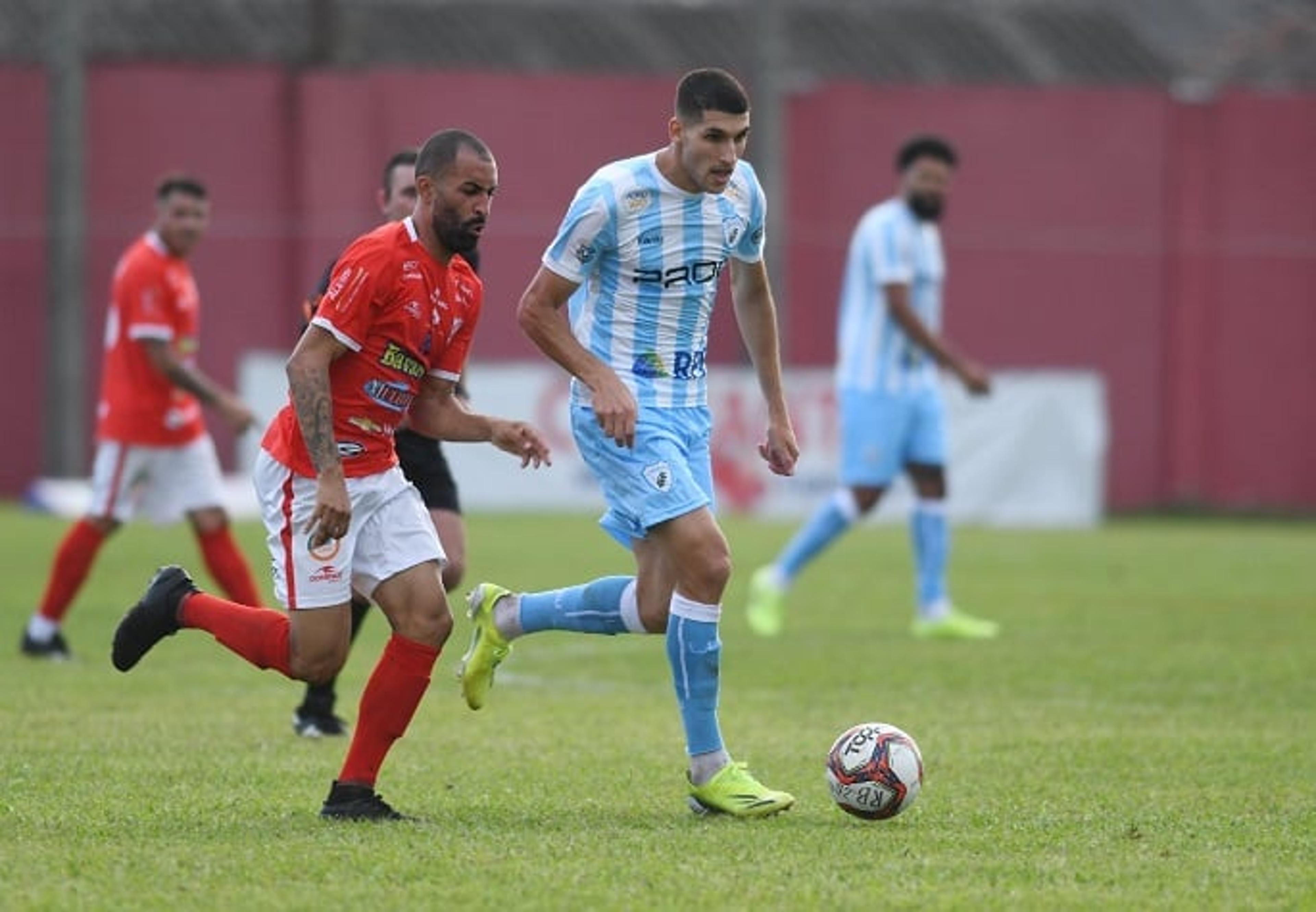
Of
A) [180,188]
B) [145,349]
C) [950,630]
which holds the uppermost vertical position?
[180,188]

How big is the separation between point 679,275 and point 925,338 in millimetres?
5522

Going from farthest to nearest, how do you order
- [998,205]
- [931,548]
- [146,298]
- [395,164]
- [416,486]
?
[998,205]
[931,548]
[146,298]
[395,164]
[416,486]

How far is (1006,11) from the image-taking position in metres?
36.7

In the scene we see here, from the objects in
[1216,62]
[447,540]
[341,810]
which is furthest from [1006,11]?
[341,810]

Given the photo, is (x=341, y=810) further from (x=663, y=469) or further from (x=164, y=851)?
(x=663, y=469)

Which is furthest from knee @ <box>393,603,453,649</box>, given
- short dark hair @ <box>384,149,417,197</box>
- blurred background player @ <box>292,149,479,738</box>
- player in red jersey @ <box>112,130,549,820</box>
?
short dark hair @ <box>384,149,417,197</box>

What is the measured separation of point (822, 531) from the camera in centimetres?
1323

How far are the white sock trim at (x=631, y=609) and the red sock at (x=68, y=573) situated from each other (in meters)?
4.49

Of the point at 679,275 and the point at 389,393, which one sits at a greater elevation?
the point at 679,275

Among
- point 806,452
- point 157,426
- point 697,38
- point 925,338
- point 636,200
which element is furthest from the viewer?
point 697,38

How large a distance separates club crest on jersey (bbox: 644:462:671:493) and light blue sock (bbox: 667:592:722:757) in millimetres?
342

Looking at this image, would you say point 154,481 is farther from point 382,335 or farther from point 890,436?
point 382,335

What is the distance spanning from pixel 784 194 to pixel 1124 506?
5.35 m

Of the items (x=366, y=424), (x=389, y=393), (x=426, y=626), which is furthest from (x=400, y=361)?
(x=426, y=626)
